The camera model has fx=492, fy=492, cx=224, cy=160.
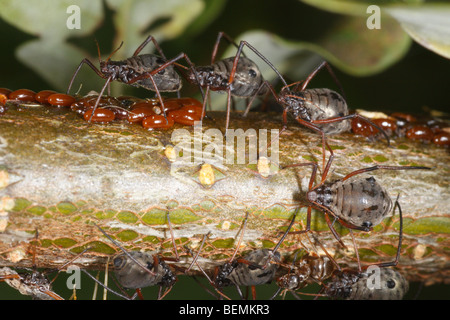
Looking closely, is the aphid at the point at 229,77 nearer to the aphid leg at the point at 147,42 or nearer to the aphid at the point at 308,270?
the aphid leg at the point at 147,42

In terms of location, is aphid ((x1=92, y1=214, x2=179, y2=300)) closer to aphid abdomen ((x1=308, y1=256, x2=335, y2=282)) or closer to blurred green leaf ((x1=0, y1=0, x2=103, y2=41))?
aphid abdomen ((x1=308, y1=256, x2=335, y2=282))

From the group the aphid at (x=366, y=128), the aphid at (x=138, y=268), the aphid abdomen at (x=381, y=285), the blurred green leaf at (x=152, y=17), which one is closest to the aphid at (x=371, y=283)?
the aphid abdomen at (x=381, y=285)

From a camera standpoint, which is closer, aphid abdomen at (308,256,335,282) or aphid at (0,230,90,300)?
aphid at (0,230,90,300)

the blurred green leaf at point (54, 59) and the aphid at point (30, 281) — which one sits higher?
the blurred green leaf at point (54, 59)

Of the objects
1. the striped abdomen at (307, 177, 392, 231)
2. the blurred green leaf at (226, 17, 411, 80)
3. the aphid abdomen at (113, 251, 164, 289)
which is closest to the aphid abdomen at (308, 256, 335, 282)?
the striped abdomen at (307, 177, 392, 231)

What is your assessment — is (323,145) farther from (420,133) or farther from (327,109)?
(420,133)

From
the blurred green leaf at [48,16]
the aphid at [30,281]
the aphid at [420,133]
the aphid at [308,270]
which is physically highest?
the blurred green leaf at [48,16]
